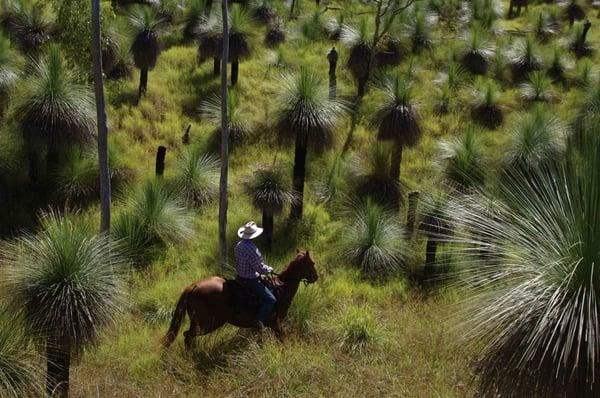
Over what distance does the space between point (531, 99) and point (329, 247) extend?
12.4 m

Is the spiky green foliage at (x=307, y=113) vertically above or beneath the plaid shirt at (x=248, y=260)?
above

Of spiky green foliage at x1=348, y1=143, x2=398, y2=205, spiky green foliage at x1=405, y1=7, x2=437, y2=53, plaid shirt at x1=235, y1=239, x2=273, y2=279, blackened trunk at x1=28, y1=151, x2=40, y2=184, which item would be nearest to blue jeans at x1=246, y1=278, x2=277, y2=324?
plaid shirt at x1=235, y1=239, x2=273, y2=279

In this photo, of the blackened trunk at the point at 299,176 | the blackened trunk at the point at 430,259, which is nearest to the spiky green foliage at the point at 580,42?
the blackened trunk at the point at 299,176

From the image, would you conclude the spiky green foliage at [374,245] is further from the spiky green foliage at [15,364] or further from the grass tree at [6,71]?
the grass tree at [6,71]

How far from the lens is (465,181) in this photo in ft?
47.5

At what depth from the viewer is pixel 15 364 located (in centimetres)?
660

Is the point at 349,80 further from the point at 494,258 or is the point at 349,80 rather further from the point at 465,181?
the point at 494,258

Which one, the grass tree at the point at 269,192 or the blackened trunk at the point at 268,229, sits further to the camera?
the blackened trunk at the point at 268,229

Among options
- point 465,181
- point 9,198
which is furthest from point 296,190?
point 9,198

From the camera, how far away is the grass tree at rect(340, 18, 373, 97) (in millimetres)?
23047

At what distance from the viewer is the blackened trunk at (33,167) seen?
57.7ft

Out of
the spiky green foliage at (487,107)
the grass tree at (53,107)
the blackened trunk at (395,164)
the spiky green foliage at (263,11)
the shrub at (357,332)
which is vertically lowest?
the shrub at (357,332)

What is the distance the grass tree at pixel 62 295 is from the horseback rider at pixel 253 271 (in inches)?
96.6

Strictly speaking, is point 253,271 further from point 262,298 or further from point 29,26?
point 29,26
